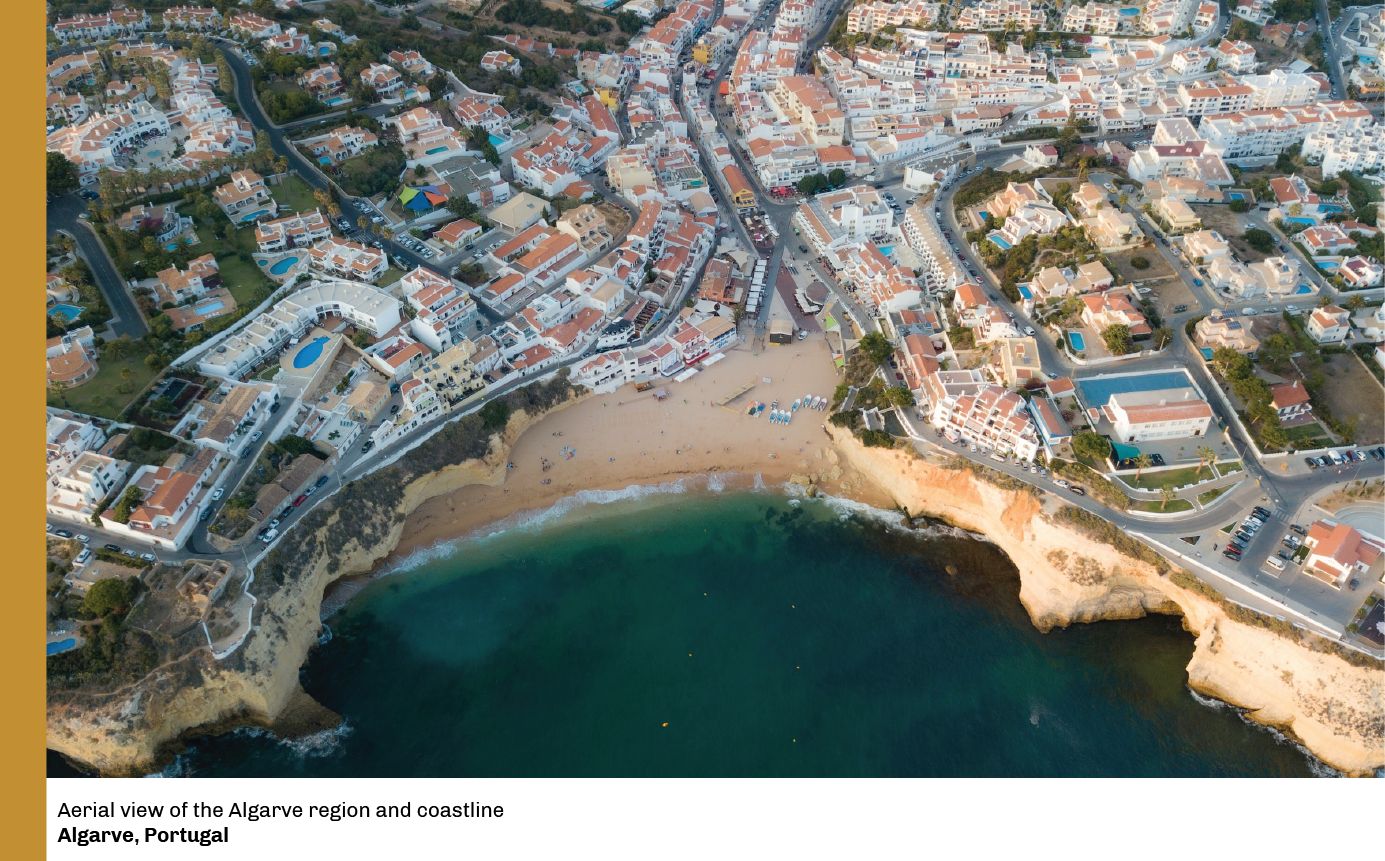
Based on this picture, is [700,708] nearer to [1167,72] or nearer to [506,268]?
[506,268]

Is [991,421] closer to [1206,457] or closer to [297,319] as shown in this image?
[1206,457]

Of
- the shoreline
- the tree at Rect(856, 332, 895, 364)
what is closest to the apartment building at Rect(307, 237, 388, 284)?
the shoreline

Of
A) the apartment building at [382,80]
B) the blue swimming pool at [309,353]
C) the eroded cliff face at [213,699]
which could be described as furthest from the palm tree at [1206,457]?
the apartment building at [382,80]

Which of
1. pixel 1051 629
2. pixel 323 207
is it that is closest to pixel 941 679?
pixel 1051 629

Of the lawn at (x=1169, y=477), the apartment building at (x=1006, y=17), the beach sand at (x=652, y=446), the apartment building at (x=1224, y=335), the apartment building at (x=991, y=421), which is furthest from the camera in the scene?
the apartment building at (x=1006, y=17)

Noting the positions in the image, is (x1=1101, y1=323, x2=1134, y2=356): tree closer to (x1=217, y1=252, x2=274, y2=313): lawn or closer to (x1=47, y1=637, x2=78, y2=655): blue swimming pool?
(x1=217, y1=252, x2=274, y2=313): lawn

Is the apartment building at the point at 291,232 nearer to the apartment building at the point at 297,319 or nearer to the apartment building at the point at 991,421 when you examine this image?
Result: the apartment building at the point at 297,319
